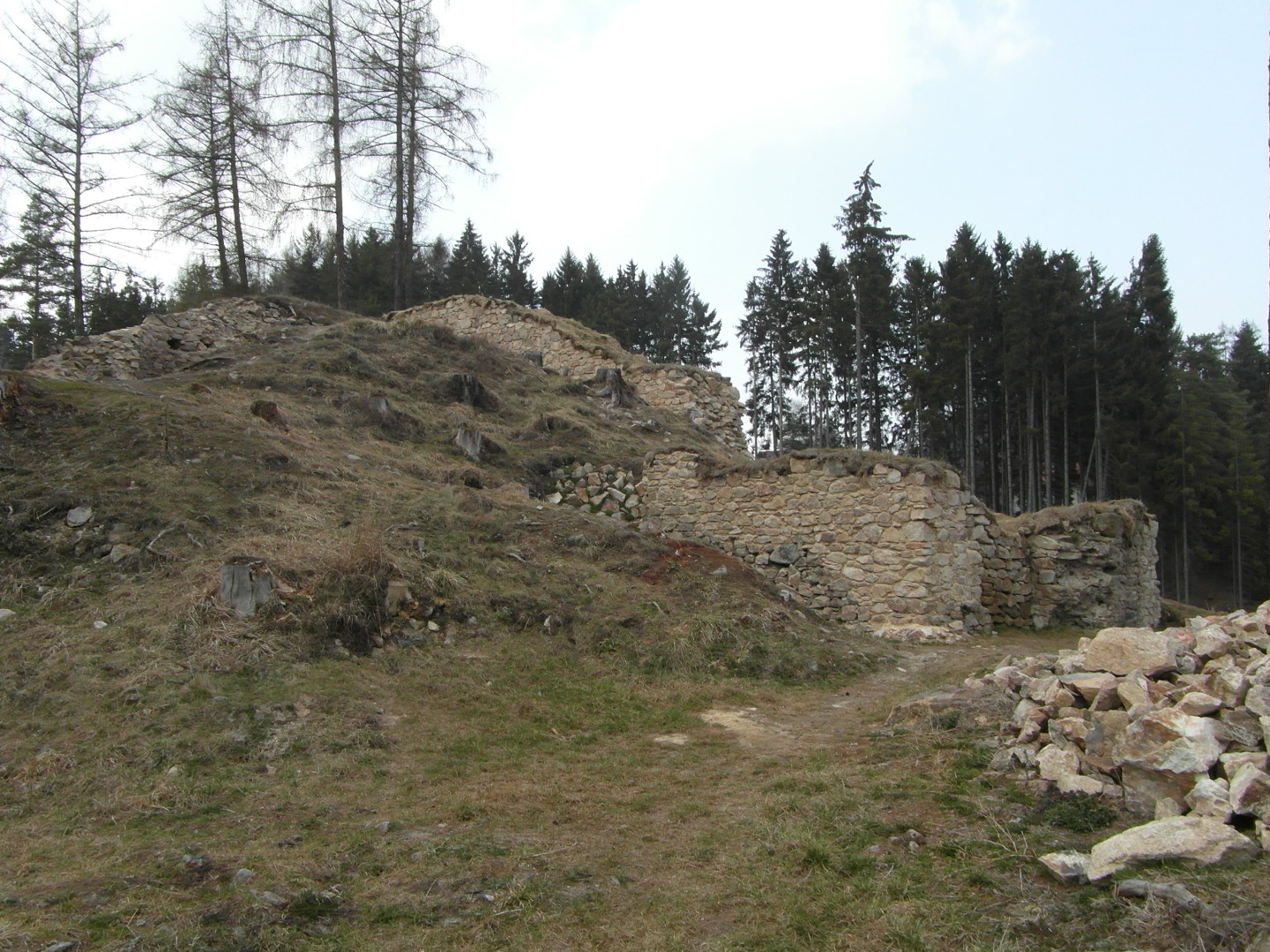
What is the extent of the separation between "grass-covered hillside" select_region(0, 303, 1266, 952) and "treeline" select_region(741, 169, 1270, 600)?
24.1 meters

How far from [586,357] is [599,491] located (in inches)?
367

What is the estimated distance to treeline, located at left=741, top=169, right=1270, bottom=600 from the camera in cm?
3161

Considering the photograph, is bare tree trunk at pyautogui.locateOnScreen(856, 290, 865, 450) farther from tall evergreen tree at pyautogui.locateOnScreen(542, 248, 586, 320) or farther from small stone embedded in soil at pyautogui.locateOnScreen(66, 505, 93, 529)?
small stone embedded in soil at pyautogui.locateOnScreen(66, 505, 93, 529)

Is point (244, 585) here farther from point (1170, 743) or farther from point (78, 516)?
point (1170, 743)

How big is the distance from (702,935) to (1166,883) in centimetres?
191

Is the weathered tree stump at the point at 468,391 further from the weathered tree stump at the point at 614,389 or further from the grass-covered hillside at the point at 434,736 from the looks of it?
the grass-covered hillside at the point at 434,736

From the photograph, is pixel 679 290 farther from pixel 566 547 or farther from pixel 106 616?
pixel 106 616

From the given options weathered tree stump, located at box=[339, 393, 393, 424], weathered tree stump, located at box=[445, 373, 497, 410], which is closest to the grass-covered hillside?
weathered tree stump, located at box=[339, 393, 393, 424]

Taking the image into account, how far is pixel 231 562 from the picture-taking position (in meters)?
7.46

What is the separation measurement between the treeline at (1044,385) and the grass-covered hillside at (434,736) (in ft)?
79.1

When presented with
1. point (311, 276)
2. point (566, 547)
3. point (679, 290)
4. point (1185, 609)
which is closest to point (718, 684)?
point (566, 547)

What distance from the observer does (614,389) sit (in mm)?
20812

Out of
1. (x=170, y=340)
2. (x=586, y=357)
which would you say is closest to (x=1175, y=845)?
(x=170, y=340)

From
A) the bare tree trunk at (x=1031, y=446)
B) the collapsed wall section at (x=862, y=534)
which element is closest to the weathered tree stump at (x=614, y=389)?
the collapsed wall section at (x=862, y=534)
